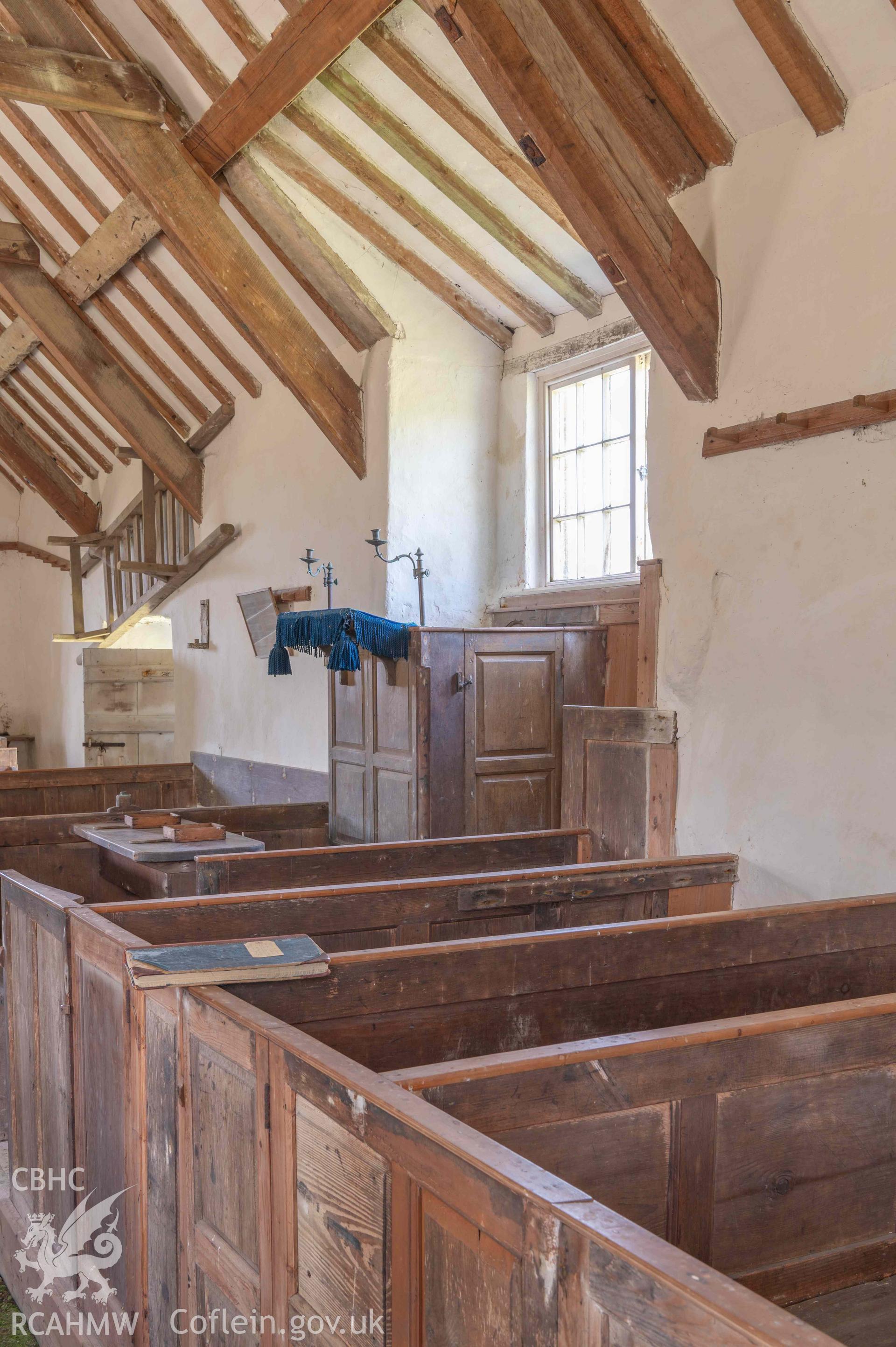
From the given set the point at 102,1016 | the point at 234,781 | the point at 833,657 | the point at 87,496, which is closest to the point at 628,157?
the point at 833,657

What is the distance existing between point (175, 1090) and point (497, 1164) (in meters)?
0.93

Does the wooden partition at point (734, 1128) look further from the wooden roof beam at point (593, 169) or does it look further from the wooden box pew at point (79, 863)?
the wooden box pew at point (79, 863)

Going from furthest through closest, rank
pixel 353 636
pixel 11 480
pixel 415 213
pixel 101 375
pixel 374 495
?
pixel 11 480
pixel 101 375
pixel 374 495
pixel 415 213
pixel 353 636

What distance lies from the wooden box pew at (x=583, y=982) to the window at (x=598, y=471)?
2737 millimetres

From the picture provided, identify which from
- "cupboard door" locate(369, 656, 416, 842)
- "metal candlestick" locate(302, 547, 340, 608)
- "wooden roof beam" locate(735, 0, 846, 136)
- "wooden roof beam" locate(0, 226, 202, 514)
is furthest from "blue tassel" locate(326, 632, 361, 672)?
"wooden roof beam" locate(0, 226, 202, 514)

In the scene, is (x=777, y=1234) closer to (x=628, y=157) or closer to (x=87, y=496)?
(x=628, y=157)

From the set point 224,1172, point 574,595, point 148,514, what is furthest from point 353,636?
point 148,514

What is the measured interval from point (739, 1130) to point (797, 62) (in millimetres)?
3170

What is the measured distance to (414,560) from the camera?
611 centimetres

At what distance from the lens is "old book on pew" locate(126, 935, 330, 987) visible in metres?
1.95

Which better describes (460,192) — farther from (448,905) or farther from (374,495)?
(448,905)

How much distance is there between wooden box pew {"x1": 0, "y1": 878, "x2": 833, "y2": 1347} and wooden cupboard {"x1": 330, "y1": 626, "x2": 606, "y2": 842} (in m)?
2.63

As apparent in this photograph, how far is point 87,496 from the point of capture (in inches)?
424

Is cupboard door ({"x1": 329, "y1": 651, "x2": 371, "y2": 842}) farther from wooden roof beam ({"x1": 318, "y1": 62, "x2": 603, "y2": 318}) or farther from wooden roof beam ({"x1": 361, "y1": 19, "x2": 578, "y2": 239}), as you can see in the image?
wooden roof beam ({"x1": 361, "y1": 19, "x2": 578, "y2": 239})
